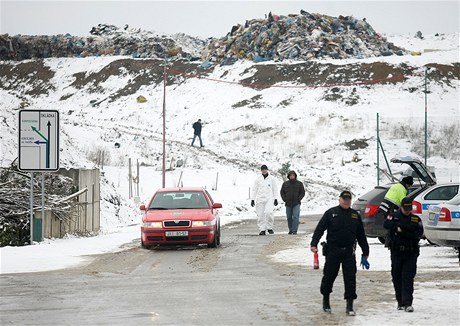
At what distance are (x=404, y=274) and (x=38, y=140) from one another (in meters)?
14.0

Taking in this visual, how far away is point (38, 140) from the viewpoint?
23.6 meters

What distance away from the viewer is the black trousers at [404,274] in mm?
11453

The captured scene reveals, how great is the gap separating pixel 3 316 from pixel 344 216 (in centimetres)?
436

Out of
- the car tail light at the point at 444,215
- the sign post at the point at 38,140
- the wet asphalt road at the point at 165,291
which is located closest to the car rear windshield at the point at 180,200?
the wet asphalt road at the point at 165,291

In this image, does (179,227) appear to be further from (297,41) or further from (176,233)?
(297,41)

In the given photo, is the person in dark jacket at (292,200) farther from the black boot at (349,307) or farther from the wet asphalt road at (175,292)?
the black boot at (349,307)

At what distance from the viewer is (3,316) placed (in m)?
11.3

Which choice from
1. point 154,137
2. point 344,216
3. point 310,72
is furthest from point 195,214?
point 310,72

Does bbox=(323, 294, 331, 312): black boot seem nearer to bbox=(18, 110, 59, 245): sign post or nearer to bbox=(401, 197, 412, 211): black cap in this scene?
bbox=(401, 197, 412, 211): black cap

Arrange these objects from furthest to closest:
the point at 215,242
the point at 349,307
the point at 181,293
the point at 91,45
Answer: the point at 91,45 < the point at 215,242 < the point at 181,293 < the point at 349,307

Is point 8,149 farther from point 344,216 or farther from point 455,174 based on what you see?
point 455,174

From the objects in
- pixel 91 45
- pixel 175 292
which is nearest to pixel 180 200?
pixel 175 292

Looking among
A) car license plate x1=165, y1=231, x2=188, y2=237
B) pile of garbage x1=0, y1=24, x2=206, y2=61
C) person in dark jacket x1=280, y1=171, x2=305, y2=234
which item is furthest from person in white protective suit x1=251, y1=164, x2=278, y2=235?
pile of garbage x1=0, y1=24, x2=206, y2=61

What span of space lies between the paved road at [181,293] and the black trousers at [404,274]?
1.52ft
